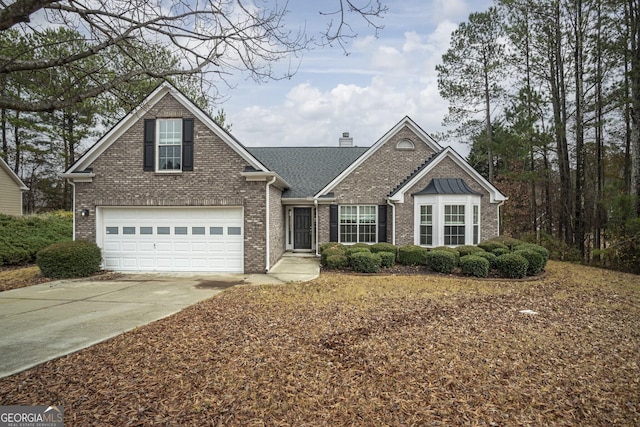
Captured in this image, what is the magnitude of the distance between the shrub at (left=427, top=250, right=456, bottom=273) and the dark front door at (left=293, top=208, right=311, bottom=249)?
253 inches

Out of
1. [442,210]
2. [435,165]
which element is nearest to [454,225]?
[442,210]

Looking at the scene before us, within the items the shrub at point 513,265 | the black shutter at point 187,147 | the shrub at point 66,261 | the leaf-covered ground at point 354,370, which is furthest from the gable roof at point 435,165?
the shrub at point 66,261

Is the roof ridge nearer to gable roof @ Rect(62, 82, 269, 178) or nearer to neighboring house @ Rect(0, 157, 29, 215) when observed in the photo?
gable roof @ Rect(62, 82, 269, 178)

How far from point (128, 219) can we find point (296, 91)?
7288 mm

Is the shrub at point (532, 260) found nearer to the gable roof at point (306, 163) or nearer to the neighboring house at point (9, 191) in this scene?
the gable roof at point (306, 163)

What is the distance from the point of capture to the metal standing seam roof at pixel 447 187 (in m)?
13.9

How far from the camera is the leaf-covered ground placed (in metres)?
3.39

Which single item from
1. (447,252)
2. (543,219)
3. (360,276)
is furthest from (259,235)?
(543,219)

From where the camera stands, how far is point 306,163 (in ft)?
61.7

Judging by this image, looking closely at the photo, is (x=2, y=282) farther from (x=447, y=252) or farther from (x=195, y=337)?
(x=447, y=252)

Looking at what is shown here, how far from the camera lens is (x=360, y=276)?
11516 mm

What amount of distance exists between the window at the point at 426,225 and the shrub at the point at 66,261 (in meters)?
12.2

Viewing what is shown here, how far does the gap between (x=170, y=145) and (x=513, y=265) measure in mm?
12174

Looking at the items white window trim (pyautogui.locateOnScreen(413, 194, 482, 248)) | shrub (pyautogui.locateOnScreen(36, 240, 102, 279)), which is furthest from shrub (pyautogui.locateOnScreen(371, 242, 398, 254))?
shrub (pyautogui.locateOnScreen(36, 240, 102, 279))
